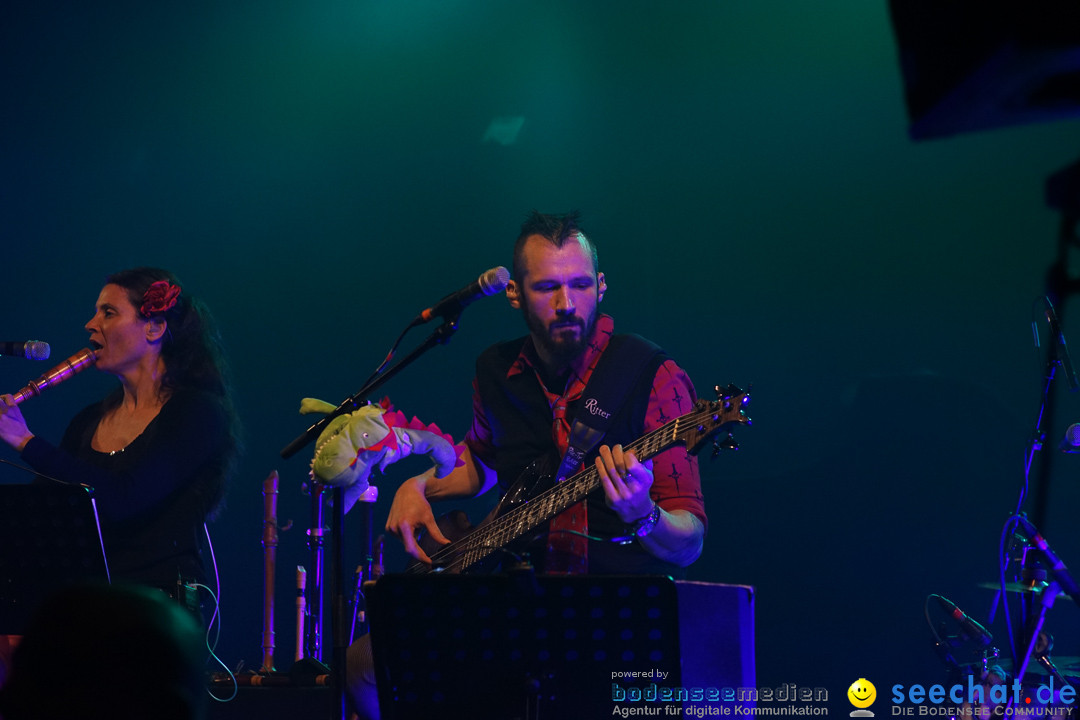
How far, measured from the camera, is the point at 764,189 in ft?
16.4

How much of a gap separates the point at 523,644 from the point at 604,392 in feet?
3.67

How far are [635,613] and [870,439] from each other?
2.95m

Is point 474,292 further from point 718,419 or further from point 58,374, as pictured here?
point 58,374

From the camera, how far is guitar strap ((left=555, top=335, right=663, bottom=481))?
308cm

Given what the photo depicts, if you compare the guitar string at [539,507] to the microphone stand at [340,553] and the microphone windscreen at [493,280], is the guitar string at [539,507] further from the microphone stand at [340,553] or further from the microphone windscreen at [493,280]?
the microphone windscreen at [493,280]

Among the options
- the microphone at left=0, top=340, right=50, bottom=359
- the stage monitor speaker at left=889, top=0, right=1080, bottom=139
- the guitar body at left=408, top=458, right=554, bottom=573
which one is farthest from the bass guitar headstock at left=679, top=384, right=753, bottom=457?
the microphone at left=0, top=340, right=50, bottom=359

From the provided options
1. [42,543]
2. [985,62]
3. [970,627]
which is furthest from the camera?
[970,627]

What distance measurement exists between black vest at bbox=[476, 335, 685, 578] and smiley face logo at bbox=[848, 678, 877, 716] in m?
1.75

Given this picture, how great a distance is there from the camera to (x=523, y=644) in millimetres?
2227

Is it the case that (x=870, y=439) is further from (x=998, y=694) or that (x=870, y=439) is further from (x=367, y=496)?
(x=367, y=496)

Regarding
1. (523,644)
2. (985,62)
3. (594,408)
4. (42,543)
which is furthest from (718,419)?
(42,543)

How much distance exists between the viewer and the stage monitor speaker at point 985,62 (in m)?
0.94
